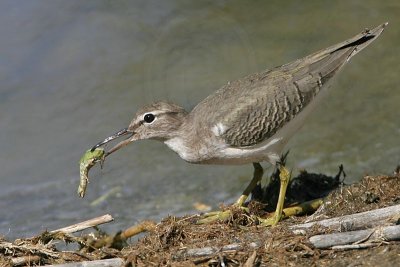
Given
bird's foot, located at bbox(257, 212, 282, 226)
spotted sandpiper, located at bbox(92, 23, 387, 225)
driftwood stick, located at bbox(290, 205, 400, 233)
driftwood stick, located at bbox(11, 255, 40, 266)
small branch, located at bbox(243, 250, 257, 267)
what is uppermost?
spotted sandpiper, located at bbox(92, 23, 387, 225)

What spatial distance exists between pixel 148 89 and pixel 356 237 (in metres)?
7.40

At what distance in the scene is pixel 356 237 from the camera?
7.62 meters

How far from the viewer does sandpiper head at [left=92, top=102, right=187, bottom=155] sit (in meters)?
9.40

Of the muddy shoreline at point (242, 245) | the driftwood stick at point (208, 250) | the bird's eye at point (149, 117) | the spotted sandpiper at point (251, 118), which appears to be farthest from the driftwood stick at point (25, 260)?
the bird's eye at point (149, 117)

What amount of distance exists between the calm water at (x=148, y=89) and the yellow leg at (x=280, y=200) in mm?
2547

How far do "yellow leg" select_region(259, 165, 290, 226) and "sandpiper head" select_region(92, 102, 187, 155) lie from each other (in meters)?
1.22

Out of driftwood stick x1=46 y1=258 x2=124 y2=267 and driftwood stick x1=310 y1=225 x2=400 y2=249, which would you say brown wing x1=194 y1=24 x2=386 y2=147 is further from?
driftwood stick x1=46 y1=258 x2=124 y2=267

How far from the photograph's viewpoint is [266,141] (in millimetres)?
9172

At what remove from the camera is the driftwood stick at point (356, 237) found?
7531 millimetres

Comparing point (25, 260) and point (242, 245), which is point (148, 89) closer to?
point (25, 260)

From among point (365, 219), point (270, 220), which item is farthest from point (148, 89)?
point (365, 219)

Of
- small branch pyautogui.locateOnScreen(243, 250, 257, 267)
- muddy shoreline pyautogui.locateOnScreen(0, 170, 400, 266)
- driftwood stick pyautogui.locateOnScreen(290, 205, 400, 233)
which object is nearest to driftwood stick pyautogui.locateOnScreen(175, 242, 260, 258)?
muddy shoreline pyautogui.locateOnScreen(0, 170, 400, 266)

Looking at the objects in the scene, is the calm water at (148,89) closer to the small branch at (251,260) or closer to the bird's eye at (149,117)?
the bird's eye at (149,117)

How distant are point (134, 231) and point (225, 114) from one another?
170 cm
